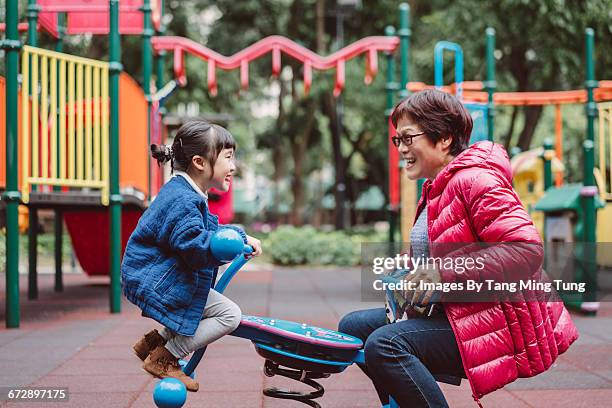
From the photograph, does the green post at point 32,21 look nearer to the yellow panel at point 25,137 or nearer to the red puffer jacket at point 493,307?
the yellow panel at point 25,137

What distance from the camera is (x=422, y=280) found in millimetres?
2318

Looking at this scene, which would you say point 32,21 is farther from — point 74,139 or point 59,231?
point 59,231

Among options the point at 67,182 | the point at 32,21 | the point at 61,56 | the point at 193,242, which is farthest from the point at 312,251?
the point at 193,242

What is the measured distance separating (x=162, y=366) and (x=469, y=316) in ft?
3.27

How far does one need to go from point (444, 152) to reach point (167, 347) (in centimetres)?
112

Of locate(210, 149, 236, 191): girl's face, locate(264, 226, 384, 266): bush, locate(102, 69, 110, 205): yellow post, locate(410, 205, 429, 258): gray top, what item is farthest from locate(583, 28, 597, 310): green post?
locate(264, 226, 384, 266): bush

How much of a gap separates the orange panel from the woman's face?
209 inches

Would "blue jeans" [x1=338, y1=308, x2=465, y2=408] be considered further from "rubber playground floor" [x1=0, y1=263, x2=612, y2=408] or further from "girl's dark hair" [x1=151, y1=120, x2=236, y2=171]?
"rubber playground floor" [x1=0, y1=263, x2=612, y2=408]

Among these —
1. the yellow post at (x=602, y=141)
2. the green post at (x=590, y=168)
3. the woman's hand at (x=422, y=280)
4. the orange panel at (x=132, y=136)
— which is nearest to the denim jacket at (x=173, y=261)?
the woman's hand at (x=422, y=280)

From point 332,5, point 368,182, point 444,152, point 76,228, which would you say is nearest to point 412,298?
point 444,152

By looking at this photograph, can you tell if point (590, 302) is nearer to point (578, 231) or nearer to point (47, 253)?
point (578, 231)

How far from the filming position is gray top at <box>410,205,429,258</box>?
2.62 meters

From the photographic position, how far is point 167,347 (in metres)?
2.52

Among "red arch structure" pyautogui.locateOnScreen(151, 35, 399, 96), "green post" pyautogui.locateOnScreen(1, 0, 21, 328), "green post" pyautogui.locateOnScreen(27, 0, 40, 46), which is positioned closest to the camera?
"green post" pyautogui.locateOnScreen(1, 0, 21, 328)
